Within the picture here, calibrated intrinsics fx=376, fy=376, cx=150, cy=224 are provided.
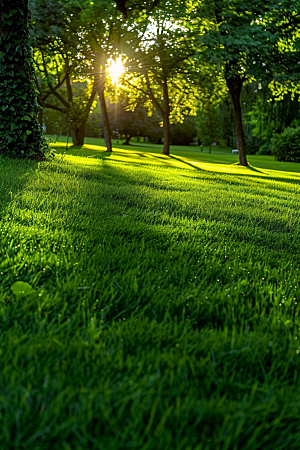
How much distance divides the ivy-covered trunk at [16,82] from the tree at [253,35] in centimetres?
1035

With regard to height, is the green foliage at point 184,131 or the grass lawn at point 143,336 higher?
the green foliage at point 184,131

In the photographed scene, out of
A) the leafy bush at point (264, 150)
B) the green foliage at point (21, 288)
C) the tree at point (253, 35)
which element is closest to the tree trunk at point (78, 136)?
the tree at point (253, 35)

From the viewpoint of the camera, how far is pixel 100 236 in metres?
3.79

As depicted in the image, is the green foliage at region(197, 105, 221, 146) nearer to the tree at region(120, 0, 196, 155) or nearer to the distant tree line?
the distant tree line

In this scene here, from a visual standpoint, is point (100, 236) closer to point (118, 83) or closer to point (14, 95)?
point (14, 95)

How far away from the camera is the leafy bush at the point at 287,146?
1700 inches

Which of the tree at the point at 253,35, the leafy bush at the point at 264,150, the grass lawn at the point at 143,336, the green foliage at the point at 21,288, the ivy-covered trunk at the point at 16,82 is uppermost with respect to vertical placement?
the tree at the point at 253,35

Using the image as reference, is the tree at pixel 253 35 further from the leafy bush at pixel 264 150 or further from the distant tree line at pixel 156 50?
the leafy bush at pixel 264 150

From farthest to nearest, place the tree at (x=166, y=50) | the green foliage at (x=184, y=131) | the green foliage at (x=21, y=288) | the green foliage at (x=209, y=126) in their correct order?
1. the green foliage at (x=184, y=131)
2. the green foliage at (x=209, y=126)
3. the tree at (x=166, y=50)
4. the green foliage at (x=21, y=288)

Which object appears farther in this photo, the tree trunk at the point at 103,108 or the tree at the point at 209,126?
the tree at the point at 209,126

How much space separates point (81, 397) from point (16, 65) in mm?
8380

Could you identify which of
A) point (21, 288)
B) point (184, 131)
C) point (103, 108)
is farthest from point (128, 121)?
point (21, 288)

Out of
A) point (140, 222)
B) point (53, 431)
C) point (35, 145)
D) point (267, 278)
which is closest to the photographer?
point (53, 431)

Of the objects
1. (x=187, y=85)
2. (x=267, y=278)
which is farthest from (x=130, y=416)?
(x=187, y=85)
